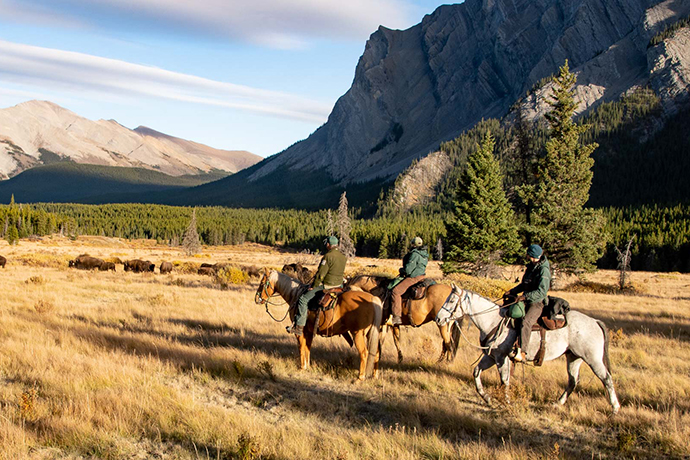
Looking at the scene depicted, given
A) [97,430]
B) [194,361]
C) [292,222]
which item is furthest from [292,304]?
[292,222]

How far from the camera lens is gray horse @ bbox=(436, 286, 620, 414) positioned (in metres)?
7.46

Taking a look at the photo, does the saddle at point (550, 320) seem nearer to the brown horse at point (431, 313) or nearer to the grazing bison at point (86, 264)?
the brown horse at point (431, 313)

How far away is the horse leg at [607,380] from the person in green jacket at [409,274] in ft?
12.3

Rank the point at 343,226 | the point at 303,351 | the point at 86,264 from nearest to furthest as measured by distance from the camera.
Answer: the point at 303,351
the point at 86,264
the point at 343,226

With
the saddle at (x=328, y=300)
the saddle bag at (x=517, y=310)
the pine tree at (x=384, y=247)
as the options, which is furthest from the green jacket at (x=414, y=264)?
the pine tree at (x=384, y=247)

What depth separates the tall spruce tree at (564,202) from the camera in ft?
87.8

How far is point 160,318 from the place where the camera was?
14.5 metres

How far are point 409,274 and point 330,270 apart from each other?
1.88 metres

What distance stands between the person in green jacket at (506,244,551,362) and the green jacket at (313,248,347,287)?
3613mm

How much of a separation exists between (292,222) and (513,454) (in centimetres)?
13222

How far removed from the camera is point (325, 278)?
32.3ft

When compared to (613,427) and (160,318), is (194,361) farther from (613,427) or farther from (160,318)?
(613,427)

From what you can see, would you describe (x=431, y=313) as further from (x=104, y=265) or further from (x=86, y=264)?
(x=86, y=264)

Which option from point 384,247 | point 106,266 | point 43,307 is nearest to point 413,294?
point 43,307
